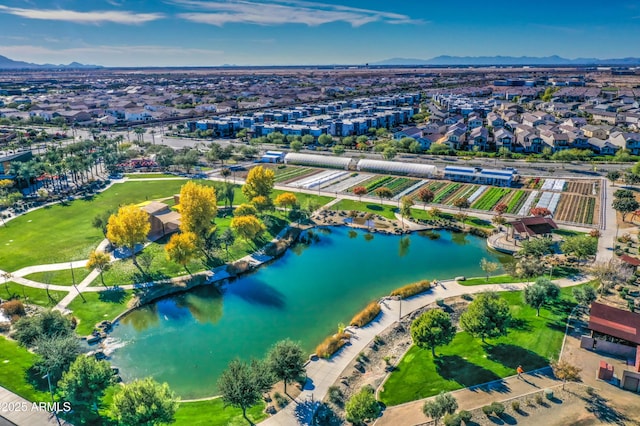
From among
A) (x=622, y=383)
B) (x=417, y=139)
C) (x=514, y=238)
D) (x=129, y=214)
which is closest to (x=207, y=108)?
(x=417, y=139)

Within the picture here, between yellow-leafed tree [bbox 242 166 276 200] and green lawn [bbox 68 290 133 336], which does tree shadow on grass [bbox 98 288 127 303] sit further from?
yellow-leafed tree [bbox 242 166 276 200]

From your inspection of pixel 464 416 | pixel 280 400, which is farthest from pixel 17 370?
pixel 464 416

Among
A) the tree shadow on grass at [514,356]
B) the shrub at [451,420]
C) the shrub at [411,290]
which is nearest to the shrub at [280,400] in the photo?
the shrub at [451,420]

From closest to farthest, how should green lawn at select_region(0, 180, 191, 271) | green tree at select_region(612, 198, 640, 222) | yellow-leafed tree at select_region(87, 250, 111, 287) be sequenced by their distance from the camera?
yellow-leafed tree at select_region(87, 250, 111, 287) → green lawn at select_region(0, 180, 191, 271) → green tree at select_region(612, 198, 640, 222)

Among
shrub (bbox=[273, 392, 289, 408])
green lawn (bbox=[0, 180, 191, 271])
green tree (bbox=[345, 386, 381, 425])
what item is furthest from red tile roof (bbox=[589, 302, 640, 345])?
green lawn (bbox=[0, 180, 191, 271])

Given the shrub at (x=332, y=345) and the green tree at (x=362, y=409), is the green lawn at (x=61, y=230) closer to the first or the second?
the shrub at (x=332, y=345)

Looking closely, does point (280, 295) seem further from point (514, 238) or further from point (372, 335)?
point (514, 238)

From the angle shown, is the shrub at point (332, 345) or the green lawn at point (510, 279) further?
the green lawn at point (510, 279)
